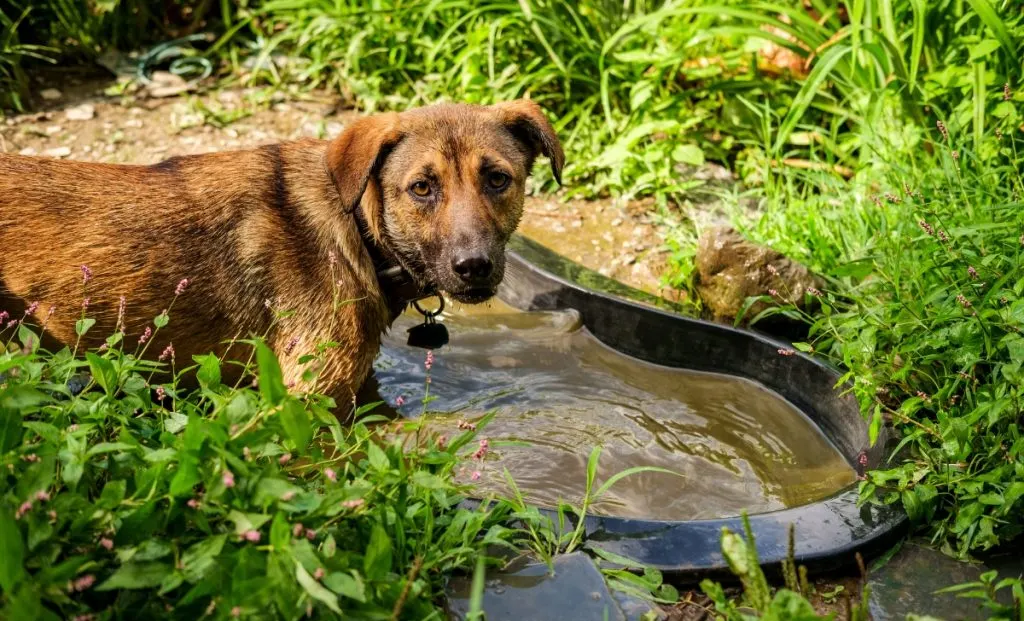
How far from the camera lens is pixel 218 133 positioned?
716 centimetres

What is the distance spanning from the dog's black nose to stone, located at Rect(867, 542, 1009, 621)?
5.86 ft

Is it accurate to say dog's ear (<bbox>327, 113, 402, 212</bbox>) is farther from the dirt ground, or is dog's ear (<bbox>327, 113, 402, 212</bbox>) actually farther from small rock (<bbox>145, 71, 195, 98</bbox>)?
small rock (<bbox>145, 71, 195, 98</bbox>)

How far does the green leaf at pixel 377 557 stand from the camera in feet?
8.02

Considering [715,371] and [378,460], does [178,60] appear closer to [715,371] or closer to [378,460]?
[715,371]

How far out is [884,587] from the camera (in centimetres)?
312

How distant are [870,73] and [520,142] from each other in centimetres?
261

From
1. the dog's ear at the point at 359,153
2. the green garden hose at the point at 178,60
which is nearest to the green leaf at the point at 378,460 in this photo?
the dog's ear at the point at 359,153

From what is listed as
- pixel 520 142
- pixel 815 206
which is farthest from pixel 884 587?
pixel 815 206

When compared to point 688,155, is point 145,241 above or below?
above

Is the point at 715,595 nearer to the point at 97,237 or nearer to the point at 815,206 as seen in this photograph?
the point at 97,237

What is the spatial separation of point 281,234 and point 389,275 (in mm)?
480

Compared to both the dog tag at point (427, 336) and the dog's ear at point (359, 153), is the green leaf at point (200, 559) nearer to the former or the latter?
the dog's ear at point (359, 153)

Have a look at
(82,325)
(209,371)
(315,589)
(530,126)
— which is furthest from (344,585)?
(530,126)

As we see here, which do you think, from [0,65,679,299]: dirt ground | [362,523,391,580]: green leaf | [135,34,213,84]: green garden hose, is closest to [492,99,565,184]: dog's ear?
[0,65,679,299]: dirt ground
